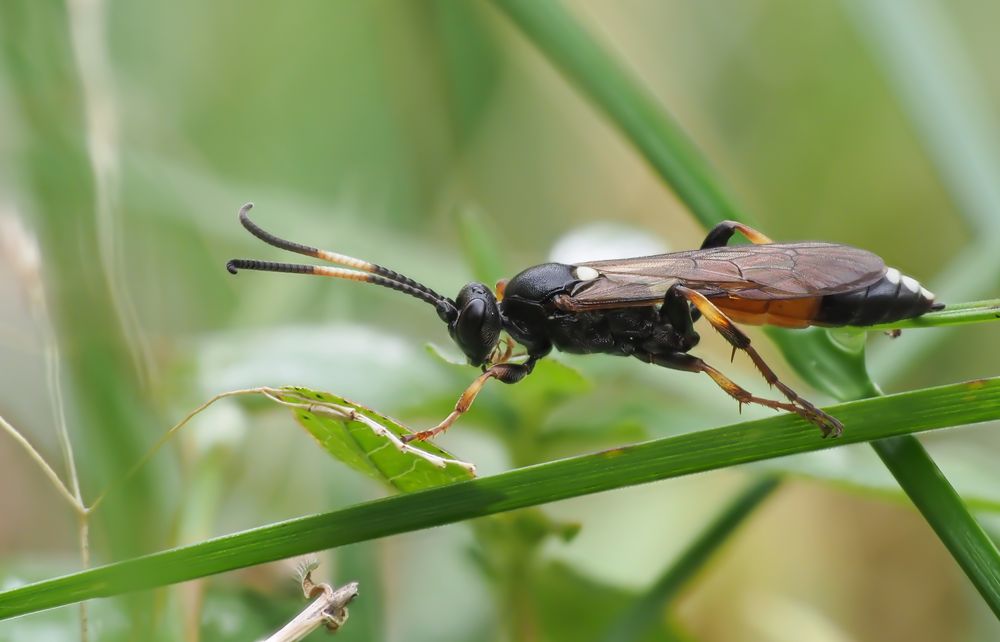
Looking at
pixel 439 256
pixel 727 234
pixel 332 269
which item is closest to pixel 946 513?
pixel 727 234

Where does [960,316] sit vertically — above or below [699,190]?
below

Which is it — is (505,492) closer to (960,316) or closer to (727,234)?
(960,316)

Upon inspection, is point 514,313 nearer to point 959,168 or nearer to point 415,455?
point 415,455

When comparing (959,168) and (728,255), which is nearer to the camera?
(728,255)

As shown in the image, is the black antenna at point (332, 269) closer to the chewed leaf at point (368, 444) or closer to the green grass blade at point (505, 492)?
the chewed leaf at point (368, 444)

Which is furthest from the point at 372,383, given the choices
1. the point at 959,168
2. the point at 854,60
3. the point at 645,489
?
the point at 854,60
